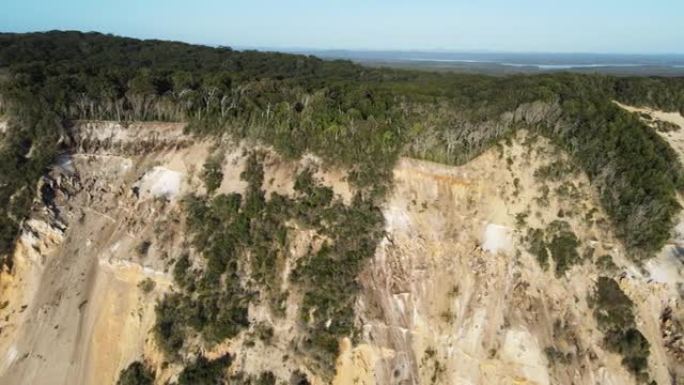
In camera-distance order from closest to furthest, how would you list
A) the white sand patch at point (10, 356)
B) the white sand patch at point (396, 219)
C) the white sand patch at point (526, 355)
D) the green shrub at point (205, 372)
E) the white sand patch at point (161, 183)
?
the white sand patch at point (526, 355) → the green shrub at point (205, 372) → the white sand patch at point (10, 356) → the white sand patch at point (396, 219) → the white sand patch at point (161, 183)

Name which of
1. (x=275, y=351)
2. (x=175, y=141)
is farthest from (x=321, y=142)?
(x=275, y=351)

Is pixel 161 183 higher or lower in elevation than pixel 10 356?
higher

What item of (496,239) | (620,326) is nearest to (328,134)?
(496,239)

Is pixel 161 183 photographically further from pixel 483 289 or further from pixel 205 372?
pixel 483 289

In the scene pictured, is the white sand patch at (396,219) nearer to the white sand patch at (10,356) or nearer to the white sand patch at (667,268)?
the white sand patch at (667,268)

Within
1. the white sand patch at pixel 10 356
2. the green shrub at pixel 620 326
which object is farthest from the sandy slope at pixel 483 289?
the white sand patch at pixel 10 356

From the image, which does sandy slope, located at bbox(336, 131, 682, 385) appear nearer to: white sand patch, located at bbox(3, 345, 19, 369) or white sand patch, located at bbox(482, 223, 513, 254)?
white sand patch, located at bbox(482, 223, 513, 254)
